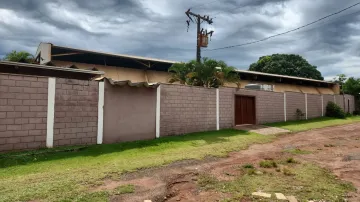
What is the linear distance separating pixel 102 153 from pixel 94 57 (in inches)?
350

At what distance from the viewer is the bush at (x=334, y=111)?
19.4 metres

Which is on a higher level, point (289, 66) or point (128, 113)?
point (289, 66)

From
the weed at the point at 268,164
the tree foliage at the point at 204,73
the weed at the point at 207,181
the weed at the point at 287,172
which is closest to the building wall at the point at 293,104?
the tree foliage at the point at 204,73

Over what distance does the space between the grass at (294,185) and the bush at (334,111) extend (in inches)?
666

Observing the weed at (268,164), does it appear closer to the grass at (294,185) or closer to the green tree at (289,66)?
the grass at (294,185)

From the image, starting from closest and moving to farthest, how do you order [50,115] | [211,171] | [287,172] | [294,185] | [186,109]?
[294,185] → [287,172] → [211,171] → [50,115] → [186,109]

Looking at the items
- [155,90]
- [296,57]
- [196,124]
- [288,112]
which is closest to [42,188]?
[155,90]

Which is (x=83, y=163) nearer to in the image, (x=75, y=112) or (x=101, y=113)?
(x=75, y=112)

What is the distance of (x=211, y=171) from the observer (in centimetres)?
544

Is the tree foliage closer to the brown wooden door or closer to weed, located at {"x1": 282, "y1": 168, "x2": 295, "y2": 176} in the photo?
the brown wooden door

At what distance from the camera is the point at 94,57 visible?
1438 cm

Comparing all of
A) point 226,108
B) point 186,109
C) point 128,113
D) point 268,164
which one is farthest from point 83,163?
point 226,108

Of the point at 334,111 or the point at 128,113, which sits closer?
the point at 128,113

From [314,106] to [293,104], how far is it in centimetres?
312
